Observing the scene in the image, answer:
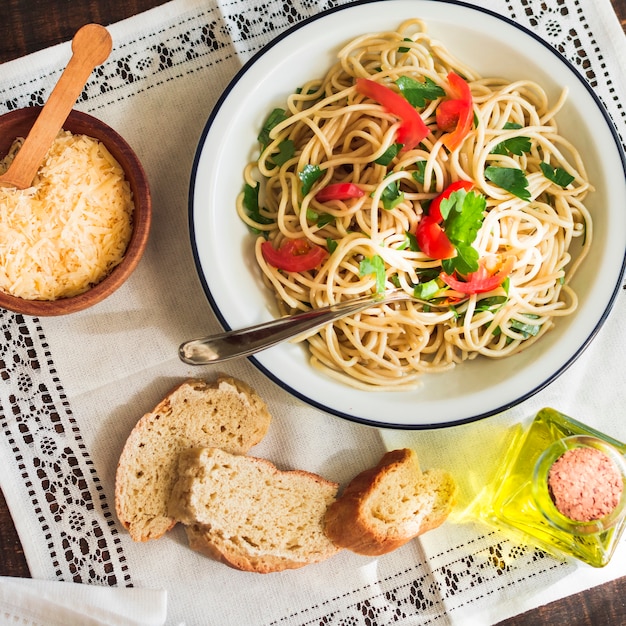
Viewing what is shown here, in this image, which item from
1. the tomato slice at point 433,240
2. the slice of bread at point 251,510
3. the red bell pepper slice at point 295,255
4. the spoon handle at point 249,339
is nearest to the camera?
the spoon handle at point 249,339

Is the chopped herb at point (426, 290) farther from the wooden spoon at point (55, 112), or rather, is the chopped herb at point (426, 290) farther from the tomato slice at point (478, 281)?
the wooden spoon at point (55, 112)

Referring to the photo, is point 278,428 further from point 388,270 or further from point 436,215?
point 436,215

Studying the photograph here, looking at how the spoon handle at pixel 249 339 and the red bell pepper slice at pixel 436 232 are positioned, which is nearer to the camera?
the spoon handle at pixel 249 339

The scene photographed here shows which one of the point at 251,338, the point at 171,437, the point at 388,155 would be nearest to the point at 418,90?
the point at 388,155

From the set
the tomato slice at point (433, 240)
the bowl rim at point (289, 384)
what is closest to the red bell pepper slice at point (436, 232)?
the tomato slice at point (433, 240)

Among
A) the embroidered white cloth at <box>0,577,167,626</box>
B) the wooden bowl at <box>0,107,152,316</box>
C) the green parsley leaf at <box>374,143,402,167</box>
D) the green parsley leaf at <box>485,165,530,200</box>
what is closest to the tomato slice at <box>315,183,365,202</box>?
the green parsley leaf at <box>374,143,402,167</box>

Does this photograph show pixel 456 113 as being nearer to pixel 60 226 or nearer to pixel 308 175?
pixel 308 175

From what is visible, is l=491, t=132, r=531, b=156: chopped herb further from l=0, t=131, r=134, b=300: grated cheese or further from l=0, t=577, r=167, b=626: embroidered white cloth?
l=0, t=577, r=167, b=626: embroidered white cloth
